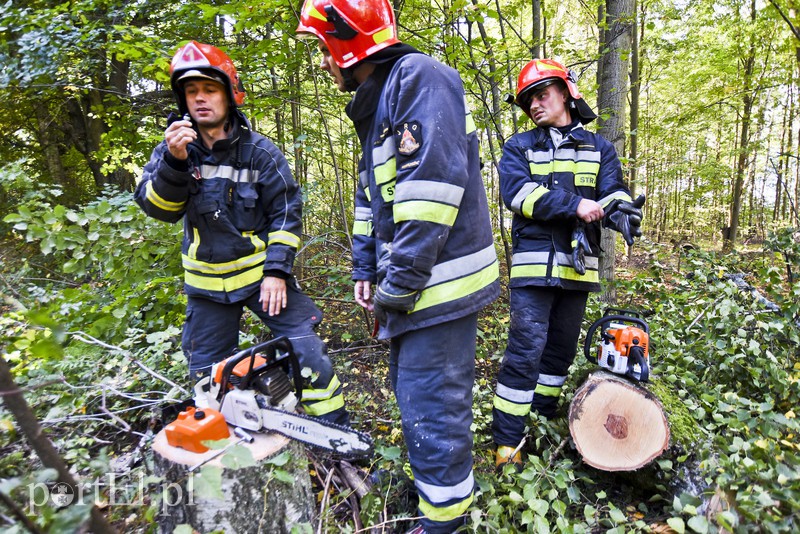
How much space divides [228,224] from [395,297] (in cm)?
130

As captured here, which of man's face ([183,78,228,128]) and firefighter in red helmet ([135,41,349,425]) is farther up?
man's face ([183,78,228,128])

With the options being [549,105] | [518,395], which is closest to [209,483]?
[518,395]

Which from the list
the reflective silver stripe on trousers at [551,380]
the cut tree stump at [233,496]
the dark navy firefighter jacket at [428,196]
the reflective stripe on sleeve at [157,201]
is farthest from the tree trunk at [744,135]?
the cut tree stump at [233,496]

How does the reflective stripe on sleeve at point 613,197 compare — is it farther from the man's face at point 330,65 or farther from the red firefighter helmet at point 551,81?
the man's face at point 330,65

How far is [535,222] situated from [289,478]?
201cm

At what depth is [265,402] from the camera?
5.87ft

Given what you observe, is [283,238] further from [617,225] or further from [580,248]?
[617,225]

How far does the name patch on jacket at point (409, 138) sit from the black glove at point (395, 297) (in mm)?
516

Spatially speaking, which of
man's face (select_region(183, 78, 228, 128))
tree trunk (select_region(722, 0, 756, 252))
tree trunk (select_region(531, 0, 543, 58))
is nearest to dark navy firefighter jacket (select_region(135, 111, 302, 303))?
man's face (select_region(183, 78, 228, 128))

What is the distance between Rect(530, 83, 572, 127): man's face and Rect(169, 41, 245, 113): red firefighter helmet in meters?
1.88

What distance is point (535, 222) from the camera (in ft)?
8.65

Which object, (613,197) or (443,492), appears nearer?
(443,492)

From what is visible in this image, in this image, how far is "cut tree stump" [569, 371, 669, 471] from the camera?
213 cm

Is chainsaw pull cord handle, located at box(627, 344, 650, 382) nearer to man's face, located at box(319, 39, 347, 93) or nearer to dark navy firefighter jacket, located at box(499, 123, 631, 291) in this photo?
dark navy firefighter jacket, located at box(499, 123, 631, 291)
